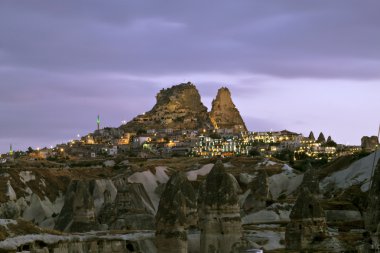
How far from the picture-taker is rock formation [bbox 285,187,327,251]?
43.0m

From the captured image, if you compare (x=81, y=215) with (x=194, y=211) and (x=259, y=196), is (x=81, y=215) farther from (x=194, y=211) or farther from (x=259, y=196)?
(x=259, y=196)

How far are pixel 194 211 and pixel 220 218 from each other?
18467mm

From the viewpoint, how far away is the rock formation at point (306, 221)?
43.0 meters

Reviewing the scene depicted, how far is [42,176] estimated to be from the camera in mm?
117562

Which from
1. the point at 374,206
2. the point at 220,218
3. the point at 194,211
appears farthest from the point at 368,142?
the point at 374,206

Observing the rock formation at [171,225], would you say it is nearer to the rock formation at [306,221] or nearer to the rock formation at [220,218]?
the rock formation at [220,218]

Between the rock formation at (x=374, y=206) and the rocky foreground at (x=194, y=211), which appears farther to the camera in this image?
the rocky foreground at (x=194, y=211)

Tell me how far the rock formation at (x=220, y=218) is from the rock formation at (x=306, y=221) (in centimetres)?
341

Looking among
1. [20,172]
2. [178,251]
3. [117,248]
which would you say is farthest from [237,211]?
[20,172]

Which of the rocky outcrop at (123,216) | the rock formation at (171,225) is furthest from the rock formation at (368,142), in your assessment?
the rock formation at (171,225)

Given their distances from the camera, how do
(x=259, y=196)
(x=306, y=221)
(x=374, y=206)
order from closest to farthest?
1. (x=374, y=206)
2. (x=306, y=221)
3. (x=259, y=196)

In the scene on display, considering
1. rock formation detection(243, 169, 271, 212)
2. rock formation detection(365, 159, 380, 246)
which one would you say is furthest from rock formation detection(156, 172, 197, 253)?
rock formation detection(243, 169, 271, 212)

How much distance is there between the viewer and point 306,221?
43.2 m

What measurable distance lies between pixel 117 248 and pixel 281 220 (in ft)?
75.5
